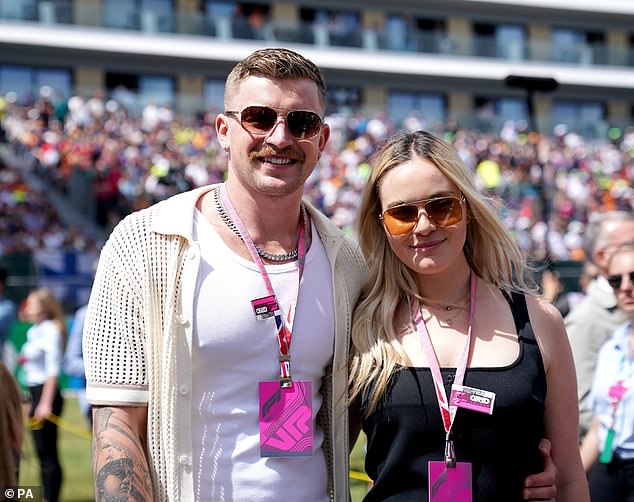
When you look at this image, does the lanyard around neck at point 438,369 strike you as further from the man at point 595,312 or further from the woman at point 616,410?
the man at point 595,312

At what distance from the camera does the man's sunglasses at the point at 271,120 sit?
8.79ft

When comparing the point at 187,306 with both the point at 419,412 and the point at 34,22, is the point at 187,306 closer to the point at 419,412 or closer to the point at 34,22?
the point at 419,412

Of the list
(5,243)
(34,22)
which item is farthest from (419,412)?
(34,22)

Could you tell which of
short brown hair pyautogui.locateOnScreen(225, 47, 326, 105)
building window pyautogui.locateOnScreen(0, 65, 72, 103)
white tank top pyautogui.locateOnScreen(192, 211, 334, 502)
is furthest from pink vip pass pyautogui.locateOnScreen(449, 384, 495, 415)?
building window pyautogui.locateOnScreen(0, 65, 72, 103)

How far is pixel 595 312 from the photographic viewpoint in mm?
4262

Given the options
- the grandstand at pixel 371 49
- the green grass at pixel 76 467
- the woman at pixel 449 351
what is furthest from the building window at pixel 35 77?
the woman at pixel 449 351

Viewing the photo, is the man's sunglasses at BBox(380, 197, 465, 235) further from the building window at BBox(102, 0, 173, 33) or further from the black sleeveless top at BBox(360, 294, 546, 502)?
the building window at BBox(102, 0, 173, 33)

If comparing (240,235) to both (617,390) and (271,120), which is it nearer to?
(271,120)

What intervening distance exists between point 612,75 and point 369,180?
36.1 meters

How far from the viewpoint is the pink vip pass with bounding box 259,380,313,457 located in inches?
101

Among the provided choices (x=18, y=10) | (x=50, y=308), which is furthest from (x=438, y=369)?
(x=18, y=10)

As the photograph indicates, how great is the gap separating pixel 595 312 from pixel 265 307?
2239 mm

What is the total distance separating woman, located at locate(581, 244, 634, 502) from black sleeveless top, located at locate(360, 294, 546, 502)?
1.06 m

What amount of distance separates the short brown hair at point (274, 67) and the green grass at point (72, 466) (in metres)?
4.11
